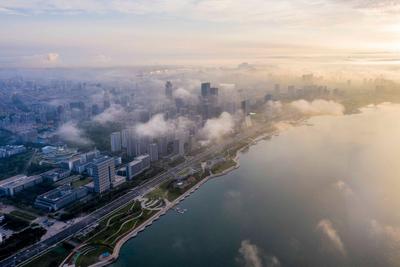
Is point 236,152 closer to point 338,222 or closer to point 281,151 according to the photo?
point 281,151

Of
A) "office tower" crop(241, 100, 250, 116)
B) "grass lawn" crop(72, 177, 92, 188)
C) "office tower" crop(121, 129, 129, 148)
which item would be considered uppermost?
"office tower" crop(241, 100, 250, 116)

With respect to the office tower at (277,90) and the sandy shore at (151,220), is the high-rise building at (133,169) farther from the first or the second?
the office tower at (277,90)

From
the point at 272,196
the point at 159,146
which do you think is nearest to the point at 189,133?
the point at 159,146

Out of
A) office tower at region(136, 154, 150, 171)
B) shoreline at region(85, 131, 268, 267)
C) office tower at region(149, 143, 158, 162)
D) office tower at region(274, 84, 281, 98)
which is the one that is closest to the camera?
shoreline at region(85, 131, 268, 267)

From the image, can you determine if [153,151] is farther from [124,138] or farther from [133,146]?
[124,138]

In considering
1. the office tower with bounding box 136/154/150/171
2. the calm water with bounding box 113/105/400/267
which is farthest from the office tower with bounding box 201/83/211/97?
the office tower with bounding box 136/154/150/171

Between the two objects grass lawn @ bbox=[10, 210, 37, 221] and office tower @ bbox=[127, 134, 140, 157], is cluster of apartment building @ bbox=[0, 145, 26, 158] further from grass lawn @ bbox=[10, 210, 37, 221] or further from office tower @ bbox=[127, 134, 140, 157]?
grass lawn @ bbox=[10, 210, 37, 221]
